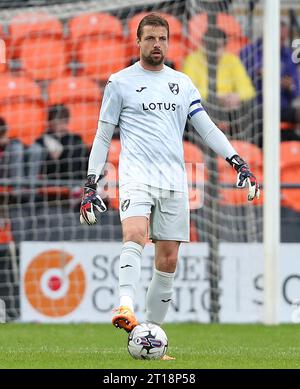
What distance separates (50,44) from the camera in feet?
39.6

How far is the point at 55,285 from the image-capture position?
10445 mm

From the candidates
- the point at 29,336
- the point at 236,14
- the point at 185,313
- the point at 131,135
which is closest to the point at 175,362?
the point at 131,135

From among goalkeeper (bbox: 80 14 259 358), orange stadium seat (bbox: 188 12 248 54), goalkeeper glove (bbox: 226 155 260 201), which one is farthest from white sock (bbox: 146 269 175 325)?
orange stadium seat (bbox: 188 12 248 54)

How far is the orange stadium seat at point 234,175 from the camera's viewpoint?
11.0 m

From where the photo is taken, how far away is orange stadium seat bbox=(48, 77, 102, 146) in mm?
11594

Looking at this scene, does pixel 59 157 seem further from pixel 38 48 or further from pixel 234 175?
pixel 234 175

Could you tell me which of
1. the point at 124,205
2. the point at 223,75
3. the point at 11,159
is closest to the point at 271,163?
the point at 223,75

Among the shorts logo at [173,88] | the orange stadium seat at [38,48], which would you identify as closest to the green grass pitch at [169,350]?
the shorts logo at [173,88]

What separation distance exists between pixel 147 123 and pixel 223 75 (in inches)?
204

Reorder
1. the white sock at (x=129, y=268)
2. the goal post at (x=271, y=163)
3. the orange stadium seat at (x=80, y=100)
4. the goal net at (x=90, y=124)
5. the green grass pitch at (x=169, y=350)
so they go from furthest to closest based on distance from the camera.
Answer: the orange stadium seat at (x=80, y=100)
the goal net at (x=90, y=124)
the goal post at (x=271, y=163)
the white sock at (x=129, y=268)
the green grass pitch at (x=169, y=350)

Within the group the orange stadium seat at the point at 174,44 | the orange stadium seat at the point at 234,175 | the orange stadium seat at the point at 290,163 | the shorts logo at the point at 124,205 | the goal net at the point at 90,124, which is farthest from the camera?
the orange stadium seat at the point at 290,163

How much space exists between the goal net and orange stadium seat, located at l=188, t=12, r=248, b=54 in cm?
2

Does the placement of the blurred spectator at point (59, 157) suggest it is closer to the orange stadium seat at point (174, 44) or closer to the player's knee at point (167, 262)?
the orange stadium seat at point (174, 44)

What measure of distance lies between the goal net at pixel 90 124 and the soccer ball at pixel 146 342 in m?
4.21
